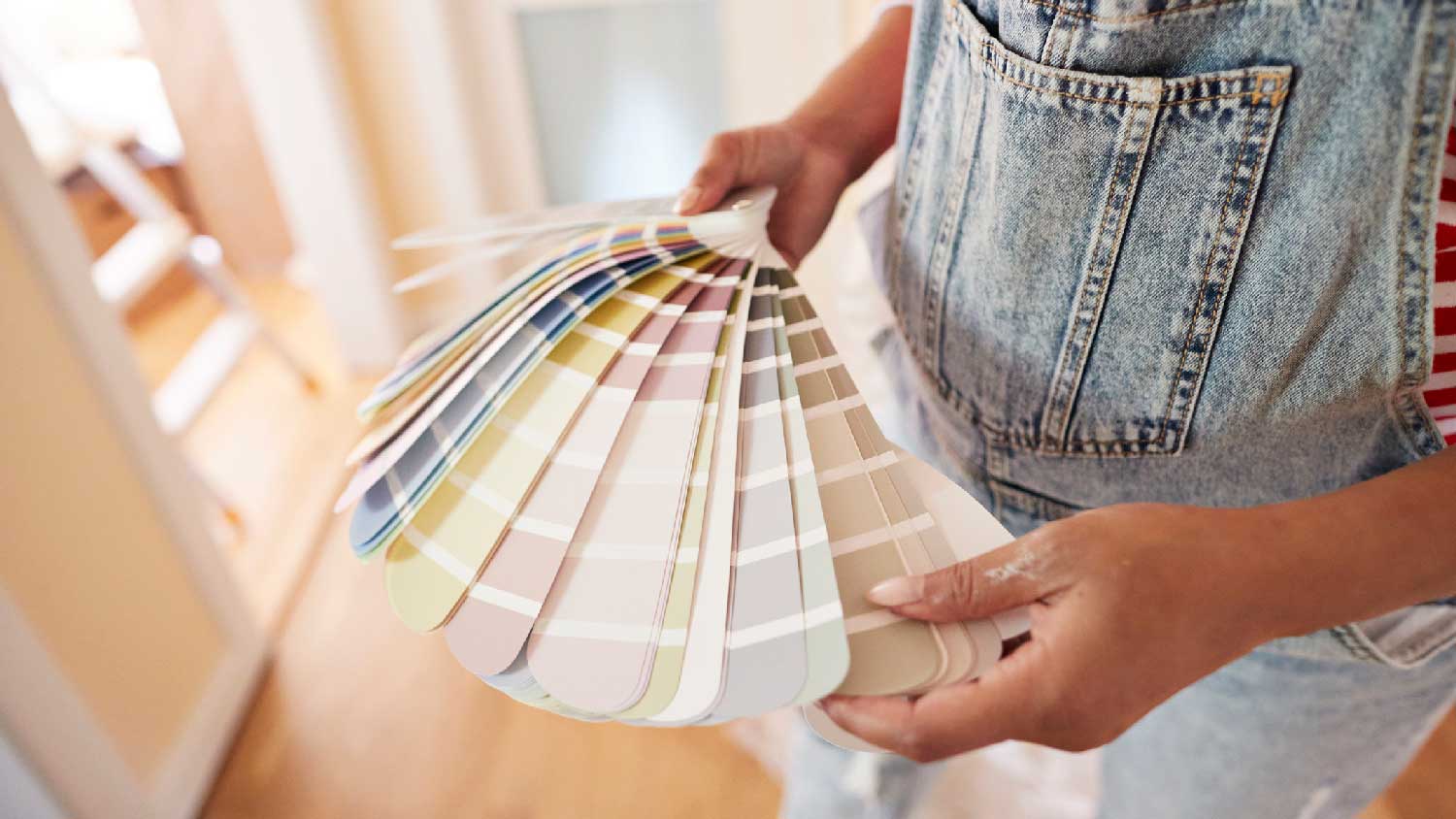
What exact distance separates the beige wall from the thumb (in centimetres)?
95

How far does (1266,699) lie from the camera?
61cm

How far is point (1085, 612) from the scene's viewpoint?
0.41 m

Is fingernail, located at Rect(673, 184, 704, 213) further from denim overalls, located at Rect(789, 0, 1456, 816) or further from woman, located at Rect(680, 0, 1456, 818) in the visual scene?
denim overalls, located at Rect(789, 0, 1456, 816)

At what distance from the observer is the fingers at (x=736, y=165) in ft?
1.86

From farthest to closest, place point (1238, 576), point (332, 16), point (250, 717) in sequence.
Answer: point (332, 16) → point (250, 717) → point (1238, 576)

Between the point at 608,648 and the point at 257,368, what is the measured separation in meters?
2.12

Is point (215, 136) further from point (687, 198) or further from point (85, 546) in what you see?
point (687, 198)

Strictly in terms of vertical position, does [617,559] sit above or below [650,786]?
above

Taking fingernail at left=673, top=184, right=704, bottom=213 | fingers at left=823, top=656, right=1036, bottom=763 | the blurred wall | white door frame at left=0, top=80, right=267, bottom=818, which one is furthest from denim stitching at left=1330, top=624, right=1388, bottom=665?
the blurred wall

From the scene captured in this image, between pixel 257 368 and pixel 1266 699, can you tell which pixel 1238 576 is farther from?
pixel 257 368

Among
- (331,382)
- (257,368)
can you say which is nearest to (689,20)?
(331,382)

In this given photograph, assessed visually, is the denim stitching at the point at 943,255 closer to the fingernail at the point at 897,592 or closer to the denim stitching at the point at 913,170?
the denim stitching at the point at 913,170

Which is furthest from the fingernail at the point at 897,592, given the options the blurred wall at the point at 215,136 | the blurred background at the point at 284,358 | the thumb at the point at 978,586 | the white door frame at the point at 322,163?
the blurred wall at the point at 215,136

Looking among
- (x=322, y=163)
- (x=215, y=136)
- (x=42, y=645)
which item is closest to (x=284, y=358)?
(x=322, y=163)
